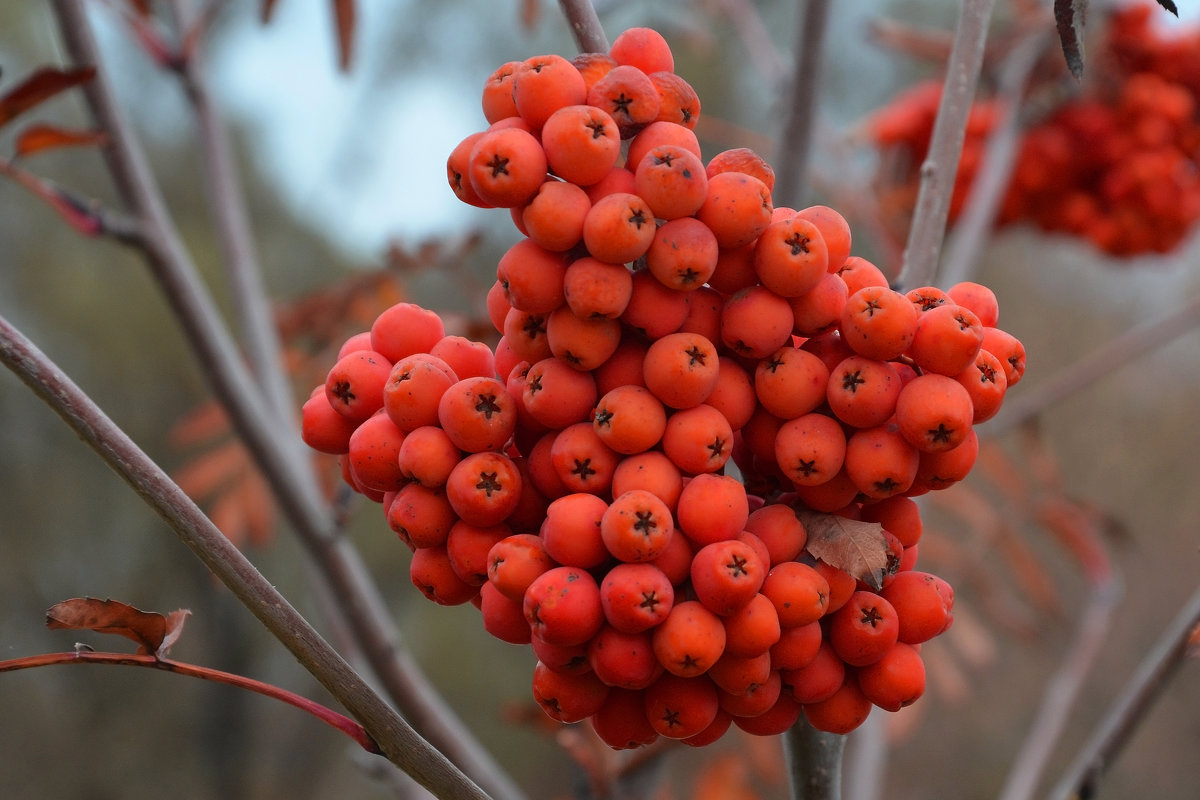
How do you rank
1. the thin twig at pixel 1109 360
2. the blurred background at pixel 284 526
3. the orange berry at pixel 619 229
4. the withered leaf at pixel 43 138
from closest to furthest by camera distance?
the orange berry at pixel 619 229
the withered leaf at pixel 43 138
the thin twig at pixel 1109 360
the blurred background at pixel 284 526

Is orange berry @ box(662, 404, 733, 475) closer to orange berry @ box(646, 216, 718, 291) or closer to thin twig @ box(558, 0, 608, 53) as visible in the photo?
orange berry @ box(646, 216, 718, 291)

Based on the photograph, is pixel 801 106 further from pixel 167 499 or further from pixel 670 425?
pixel 167 499

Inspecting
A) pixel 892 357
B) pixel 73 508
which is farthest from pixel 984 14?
pixel 73 508

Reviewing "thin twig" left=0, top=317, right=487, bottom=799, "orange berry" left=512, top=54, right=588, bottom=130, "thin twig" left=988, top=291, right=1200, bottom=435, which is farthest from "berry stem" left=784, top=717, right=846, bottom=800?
"thin twig" left=988, top=291, right=1200, bottom=435

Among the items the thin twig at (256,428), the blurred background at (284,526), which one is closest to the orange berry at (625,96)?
the thin twig at (256,428)

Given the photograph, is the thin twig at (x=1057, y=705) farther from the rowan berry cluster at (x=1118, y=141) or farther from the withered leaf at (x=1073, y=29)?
the withered leaf at (x=1073, y=29)
